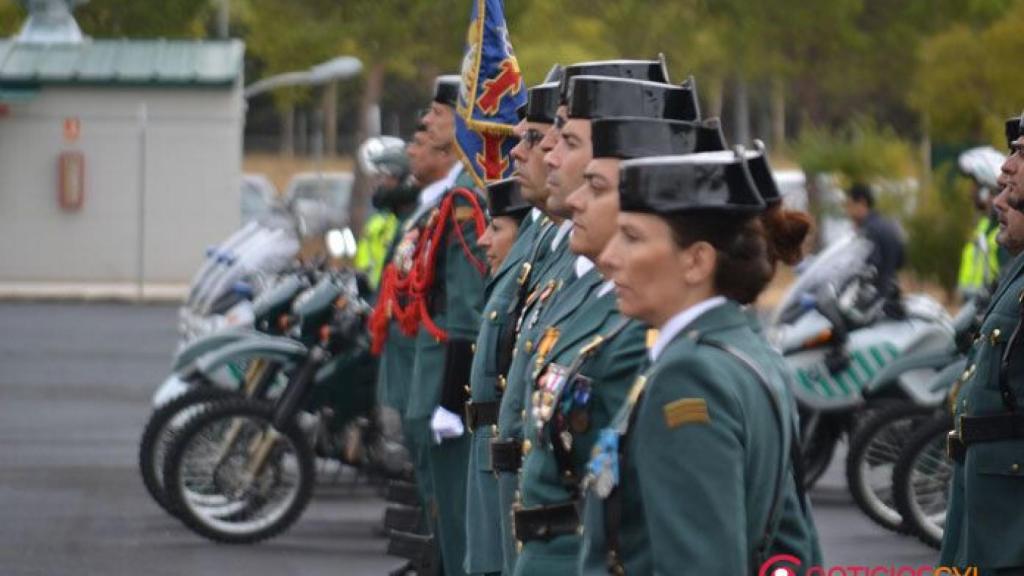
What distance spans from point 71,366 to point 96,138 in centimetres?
1381

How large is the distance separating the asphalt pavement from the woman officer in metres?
6.31

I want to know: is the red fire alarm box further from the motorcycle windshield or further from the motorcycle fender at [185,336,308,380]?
the motorcycle fender at [185,336,308,380]

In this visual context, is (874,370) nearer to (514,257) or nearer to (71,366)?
(514,257)

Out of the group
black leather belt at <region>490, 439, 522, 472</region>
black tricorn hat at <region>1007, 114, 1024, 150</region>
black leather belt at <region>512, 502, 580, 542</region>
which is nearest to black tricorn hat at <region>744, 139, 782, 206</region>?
black leather belt at <region>512, 502, 580, 542</region>

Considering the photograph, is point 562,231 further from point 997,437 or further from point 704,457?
point 704,457

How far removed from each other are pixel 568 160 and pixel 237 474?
5.73 meters

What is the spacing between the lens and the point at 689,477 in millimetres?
4262

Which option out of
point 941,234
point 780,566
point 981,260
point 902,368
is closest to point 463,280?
point 902,368

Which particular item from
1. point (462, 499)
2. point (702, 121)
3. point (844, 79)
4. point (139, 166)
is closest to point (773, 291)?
point (139, 166)

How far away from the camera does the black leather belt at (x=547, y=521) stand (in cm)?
530

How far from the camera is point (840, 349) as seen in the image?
13.0 metres

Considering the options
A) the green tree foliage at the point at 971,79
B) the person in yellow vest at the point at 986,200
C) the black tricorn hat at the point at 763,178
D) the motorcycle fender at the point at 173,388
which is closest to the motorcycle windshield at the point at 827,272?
the person in yellow vest at the point at 986,200

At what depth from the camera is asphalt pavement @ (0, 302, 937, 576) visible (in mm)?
10922

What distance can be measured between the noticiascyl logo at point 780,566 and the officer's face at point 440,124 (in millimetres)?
5105
